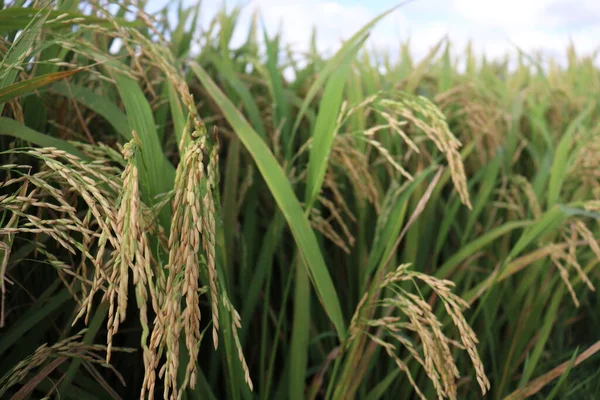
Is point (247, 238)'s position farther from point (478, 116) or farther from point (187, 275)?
point (478, 116)

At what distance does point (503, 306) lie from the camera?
168cm

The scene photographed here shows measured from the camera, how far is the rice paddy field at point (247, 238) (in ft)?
2.61

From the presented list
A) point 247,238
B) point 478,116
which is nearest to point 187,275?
point 247,238

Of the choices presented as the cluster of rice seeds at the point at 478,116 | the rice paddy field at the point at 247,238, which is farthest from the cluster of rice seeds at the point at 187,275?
the cluster of rice seeds at the point at 478,116

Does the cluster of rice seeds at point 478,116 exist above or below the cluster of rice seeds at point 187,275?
above

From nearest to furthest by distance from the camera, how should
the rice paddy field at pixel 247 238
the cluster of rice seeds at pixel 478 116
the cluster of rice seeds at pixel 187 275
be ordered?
the cluster of rice seeds at pixel 187 275 → the rice paddy field at pixel 247 238 → the cluster of rice seeds at pixel 478 116

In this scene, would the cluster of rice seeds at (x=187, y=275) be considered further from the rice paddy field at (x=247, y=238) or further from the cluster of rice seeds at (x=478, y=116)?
the cluster of rice seeds at (x=478, y=116)

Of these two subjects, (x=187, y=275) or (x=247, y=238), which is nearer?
(x=187, y=275)

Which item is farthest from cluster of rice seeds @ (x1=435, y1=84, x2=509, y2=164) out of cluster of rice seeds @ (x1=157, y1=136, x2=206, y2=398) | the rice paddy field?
cluster of rice seeds @ (x1=157, y1=136, x2=206, y2=398)

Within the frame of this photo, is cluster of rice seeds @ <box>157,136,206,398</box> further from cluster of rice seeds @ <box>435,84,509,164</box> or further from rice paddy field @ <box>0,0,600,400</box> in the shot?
cluster of rice seeds @ <box>435,84,509,164</box>

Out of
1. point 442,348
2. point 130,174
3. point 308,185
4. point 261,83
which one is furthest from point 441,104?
point 130,174

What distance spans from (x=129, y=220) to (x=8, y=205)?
254mm

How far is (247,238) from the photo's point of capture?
1422 mm

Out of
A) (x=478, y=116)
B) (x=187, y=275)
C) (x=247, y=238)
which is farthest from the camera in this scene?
(x=478, y=116)
